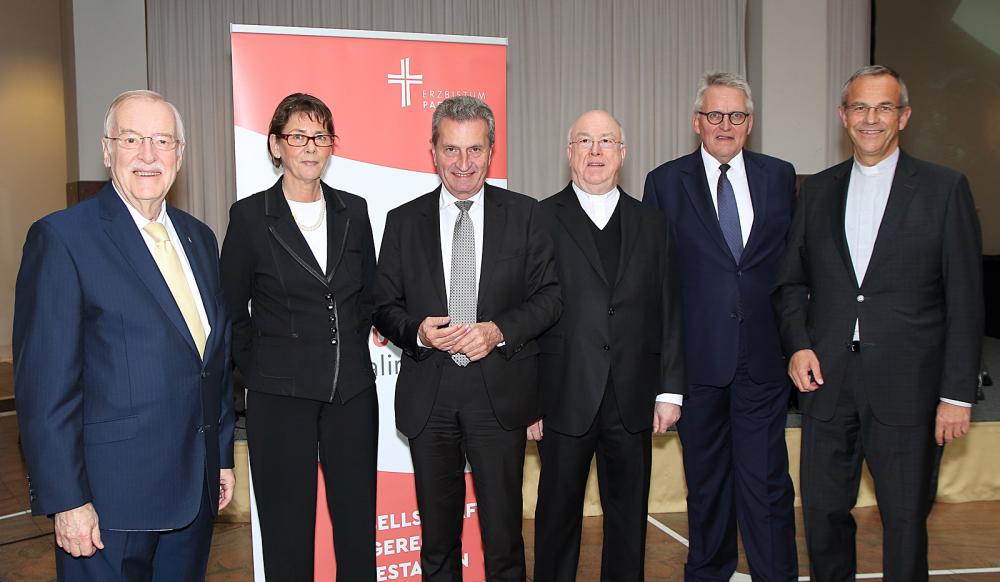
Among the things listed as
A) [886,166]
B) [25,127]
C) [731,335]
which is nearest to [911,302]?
[886,166]

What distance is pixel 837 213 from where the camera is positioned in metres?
2.59

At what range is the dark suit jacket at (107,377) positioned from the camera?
169 cm

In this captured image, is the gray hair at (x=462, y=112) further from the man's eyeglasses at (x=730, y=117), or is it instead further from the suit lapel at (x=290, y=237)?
the man's eyeglasses at (x=730, y=117)

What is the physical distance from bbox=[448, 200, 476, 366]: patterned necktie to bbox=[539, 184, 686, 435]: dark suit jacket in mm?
308

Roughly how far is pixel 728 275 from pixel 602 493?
0.87 m

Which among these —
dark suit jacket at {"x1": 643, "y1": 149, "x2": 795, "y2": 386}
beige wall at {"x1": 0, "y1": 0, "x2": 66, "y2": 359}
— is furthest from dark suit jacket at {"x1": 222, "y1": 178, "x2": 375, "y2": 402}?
beige wall at {"x1": 0, "y1": 0, "x2": 66, "y2": 359}

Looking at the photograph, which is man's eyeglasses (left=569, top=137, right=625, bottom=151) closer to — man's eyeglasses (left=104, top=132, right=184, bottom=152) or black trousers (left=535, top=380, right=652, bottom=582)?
black trousers (left=535, top=380, right=652, bottom=582)

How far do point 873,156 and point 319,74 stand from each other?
6.64ft

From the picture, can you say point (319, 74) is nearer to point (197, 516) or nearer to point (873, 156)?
point (197, 516)

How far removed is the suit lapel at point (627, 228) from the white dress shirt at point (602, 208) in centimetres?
3

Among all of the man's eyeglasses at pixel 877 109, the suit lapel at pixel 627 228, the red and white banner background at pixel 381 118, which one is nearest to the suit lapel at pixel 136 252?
the red and white banner background at pixel 381 118

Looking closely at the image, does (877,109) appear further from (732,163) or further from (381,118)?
(381,118)

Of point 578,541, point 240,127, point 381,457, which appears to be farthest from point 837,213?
point 240,127

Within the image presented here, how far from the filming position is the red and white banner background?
305 centimetres
